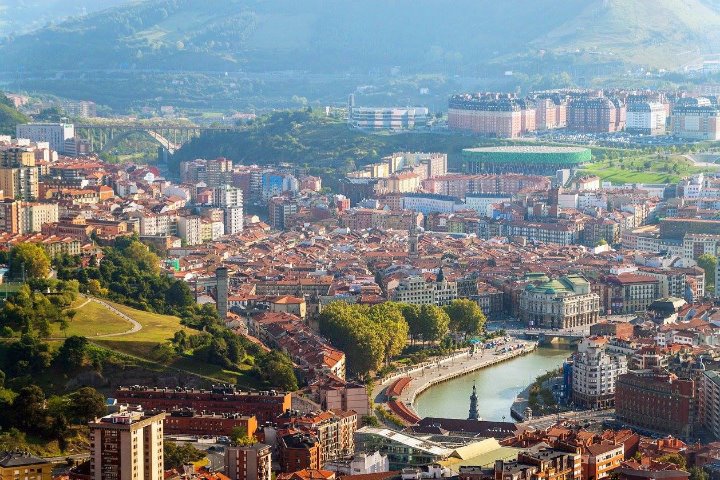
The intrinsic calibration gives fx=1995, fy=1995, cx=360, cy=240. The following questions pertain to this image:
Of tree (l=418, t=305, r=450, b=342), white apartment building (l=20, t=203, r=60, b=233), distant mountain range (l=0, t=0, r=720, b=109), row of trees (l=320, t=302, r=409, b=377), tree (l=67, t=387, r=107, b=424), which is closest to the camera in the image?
tree (l=67, t=387, r=107, b=424)

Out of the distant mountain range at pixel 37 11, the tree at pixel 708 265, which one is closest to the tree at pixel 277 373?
the tree at pixel 708 265

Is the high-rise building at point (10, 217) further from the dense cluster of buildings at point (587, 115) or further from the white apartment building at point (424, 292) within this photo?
the dense cluster of buildings at point (587, 115)

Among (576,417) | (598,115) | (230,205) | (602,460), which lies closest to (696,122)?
(598,115)

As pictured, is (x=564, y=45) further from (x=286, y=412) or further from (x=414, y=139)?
(x=286, y=412)

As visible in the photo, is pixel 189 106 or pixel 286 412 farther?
pixel 189 106

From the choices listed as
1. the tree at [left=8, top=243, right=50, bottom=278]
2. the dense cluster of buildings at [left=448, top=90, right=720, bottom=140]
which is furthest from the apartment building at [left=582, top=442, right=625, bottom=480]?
the dense cluster of buildings at [left=448, top=90, right=720, bottom=140]

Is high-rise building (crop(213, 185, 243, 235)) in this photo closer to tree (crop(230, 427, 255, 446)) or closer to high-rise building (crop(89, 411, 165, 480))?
tree (crop(230, 427, 255, 446))

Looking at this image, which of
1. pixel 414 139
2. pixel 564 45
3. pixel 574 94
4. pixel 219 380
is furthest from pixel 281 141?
pixel 219 380
